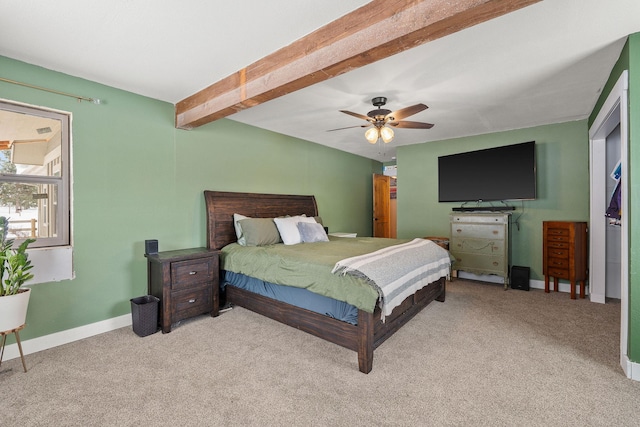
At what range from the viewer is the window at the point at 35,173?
8.49ft

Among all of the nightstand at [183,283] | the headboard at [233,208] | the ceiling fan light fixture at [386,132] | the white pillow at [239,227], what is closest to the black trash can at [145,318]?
the nightstand at [183,283]

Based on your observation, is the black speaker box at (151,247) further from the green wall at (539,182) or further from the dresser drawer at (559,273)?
the dresser drawer at (559,273)

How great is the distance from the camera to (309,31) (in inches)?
85.7

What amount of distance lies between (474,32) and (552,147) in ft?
11.0

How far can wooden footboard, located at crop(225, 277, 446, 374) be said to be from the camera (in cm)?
225

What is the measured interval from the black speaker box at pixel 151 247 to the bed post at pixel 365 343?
238 centimetres

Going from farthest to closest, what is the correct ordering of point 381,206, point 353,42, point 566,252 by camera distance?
point 381,206
point 566,252
point 353,42

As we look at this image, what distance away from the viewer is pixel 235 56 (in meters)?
2.52

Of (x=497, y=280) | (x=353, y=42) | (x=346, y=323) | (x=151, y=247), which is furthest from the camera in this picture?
(x=497, y=280)

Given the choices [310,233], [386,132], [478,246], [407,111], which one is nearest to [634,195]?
[407,111]

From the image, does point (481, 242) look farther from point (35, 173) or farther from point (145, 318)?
point (35, 173)

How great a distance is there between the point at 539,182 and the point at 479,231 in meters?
1.19

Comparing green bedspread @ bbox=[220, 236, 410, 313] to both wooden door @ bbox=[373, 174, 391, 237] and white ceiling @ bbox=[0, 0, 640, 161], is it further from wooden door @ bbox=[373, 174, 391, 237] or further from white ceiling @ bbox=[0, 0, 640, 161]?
wooden door @ bbox=[373, 174, 391, 237]

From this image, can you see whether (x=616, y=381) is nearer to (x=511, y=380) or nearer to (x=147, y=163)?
(x=511, y=380)
